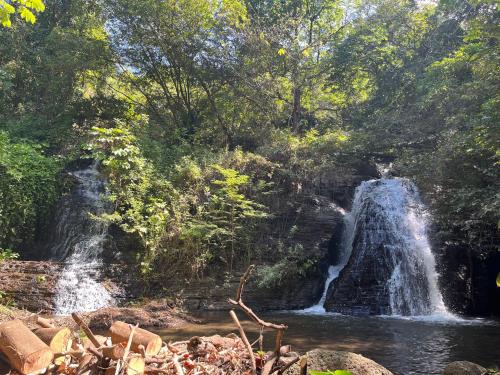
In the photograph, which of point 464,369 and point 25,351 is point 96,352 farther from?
point 464,369

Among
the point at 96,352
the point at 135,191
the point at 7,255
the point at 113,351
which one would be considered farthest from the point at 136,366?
the point at 135,191

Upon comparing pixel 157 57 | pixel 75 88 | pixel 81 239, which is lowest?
pixel 81 239

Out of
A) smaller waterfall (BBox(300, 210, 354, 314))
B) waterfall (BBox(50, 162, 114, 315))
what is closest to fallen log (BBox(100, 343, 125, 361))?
waterfall (BBox(50, 162, 114, 315))

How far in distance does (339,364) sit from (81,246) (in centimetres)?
1127

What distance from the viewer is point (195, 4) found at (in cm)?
1834

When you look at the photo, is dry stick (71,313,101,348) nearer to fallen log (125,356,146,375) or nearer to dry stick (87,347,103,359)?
dry stick (87,347,103,359)

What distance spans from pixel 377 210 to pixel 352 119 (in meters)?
9.79

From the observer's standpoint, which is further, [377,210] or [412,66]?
[412,66]

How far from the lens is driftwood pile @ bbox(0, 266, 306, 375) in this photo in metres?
3.88

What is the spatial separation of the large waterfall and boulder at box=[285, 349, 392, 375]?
7.49m

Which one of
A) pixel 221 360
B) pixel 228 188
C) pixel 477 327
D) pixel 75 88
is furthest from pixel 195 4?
pixel 221 360

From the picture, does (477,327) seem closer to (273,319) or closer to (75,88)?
(273,319)

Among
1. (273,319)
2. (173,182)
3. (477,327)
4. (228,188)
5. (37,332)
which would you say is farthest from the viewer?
(173,182)

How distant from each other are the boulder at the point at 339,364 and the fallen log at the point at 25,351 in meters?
2.49
